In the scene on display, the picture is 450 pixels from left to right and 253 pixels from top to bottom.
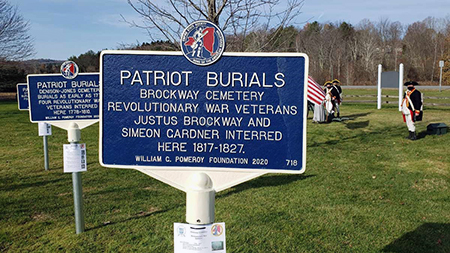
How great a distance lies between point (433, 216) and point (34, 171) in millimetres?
8798

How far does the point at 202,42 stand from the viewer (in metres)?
2.56

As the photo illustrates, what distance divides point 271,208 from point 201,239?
4.10 m

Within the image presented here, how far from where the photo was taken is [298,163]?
2646 millimetres

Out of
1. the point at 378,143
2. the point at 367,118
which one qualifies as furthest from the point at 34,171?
the point at 367,118

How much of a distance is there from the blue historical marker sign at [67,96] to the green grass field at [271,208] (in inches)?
64.1

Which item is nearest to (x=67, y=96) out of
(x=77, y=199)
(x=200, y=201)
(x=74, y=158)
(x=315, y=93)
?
(x=74, y=158)

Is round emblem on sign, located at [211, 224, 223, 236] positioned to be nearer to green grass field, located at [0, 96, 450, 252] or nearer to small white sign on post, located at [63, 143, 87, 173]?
green grass field, located at [0, 96, 450, 252]

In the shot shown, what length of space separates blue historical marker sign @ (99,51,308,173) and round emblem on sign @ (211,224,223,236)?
385mm

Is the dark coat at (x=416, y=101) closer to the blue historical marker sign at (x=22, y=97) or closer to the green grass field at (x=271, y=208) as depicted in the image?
the green grass field at (x=271, y=208)

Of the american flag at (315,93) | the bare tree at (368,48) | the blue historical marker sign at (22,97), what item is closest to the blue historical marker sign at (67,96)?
the blue historical marker sign at (22,97)

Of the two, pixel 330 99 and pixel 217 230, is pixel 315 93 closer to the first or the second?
pixel 330 99

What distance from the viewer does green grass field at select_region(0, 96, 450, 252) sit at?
17.0ft

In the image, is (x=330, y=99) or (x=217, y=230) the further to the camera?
(x=330, y=99)

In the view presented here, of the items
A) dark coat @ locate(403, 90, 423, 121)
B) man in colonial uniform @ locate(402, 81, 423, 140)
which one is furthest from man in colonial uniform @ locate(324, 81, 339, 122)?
dark coat @ locate(403, 90, 423, 121)
